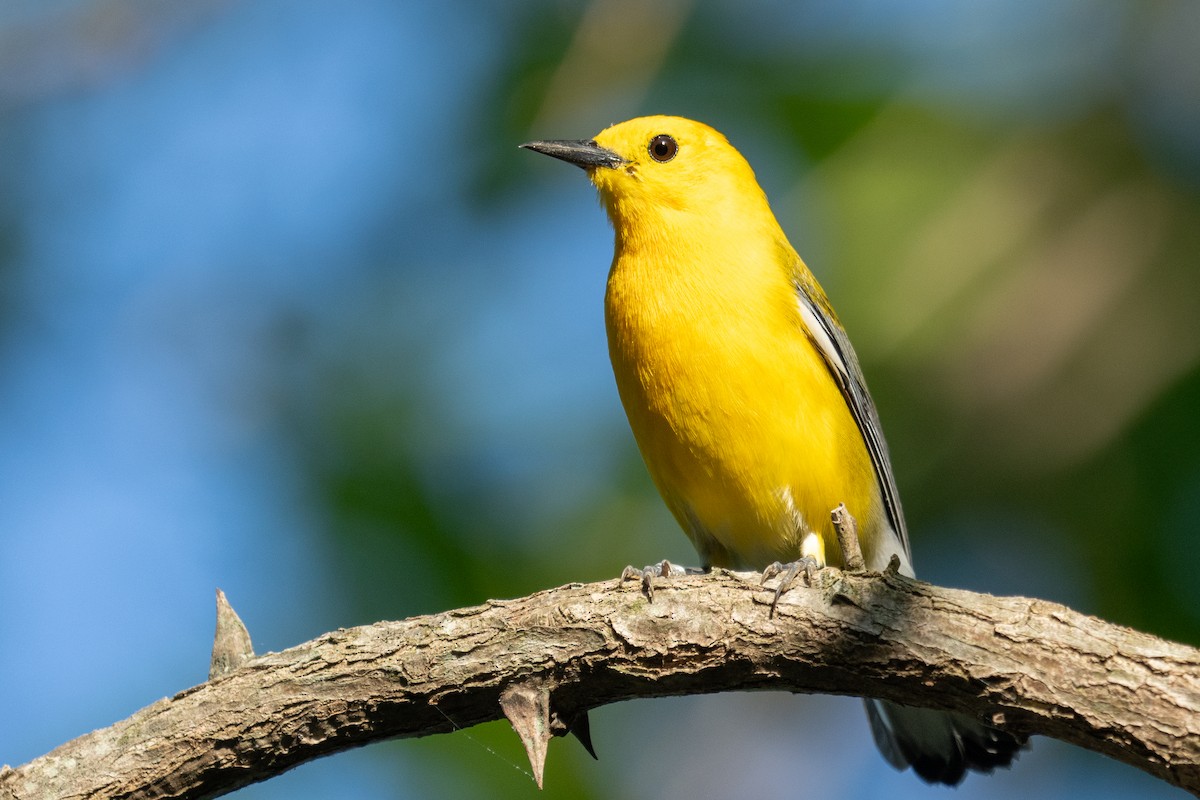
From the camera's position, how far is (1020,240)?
716cm

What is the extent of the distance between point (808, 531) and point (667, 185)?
72.9 inches

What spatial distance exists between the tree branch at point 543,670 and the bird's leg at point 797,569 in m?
0.04

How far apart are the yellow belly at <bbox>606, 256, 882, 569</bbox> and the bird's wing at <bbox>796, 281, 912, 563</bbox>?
0.08 meters

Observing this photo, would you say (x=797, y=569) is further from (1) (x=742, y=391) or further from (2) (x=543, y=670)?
(1) (x=742, y=391)

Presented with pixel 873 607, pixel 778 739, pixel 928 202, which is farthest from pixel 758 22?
pixel 873 607

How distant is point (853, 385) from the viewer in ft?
20.6

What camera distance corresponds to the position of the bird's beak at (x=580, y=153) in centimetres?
664

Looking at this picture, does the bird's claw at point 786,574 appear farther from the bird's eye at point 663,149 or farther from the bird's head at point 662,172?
the bird's eye at point 663,149

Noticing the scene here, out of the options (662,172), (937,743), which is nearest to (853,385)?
(662,172)

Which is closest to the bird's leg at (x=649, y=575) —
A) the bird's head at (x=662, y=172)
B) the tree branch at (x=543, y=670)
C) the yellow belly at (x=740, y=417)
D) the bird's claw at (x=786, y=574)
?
the tree branch at (x=543, y=670)

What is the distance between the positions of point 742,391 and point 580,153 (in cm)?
170

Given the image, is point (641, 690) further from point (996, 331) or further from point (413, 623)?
point (996, 331)

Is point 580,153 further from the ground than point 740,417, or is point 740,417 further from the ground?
point 580,153

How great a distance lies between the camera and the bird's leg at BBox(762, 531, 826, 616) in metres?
4.45
